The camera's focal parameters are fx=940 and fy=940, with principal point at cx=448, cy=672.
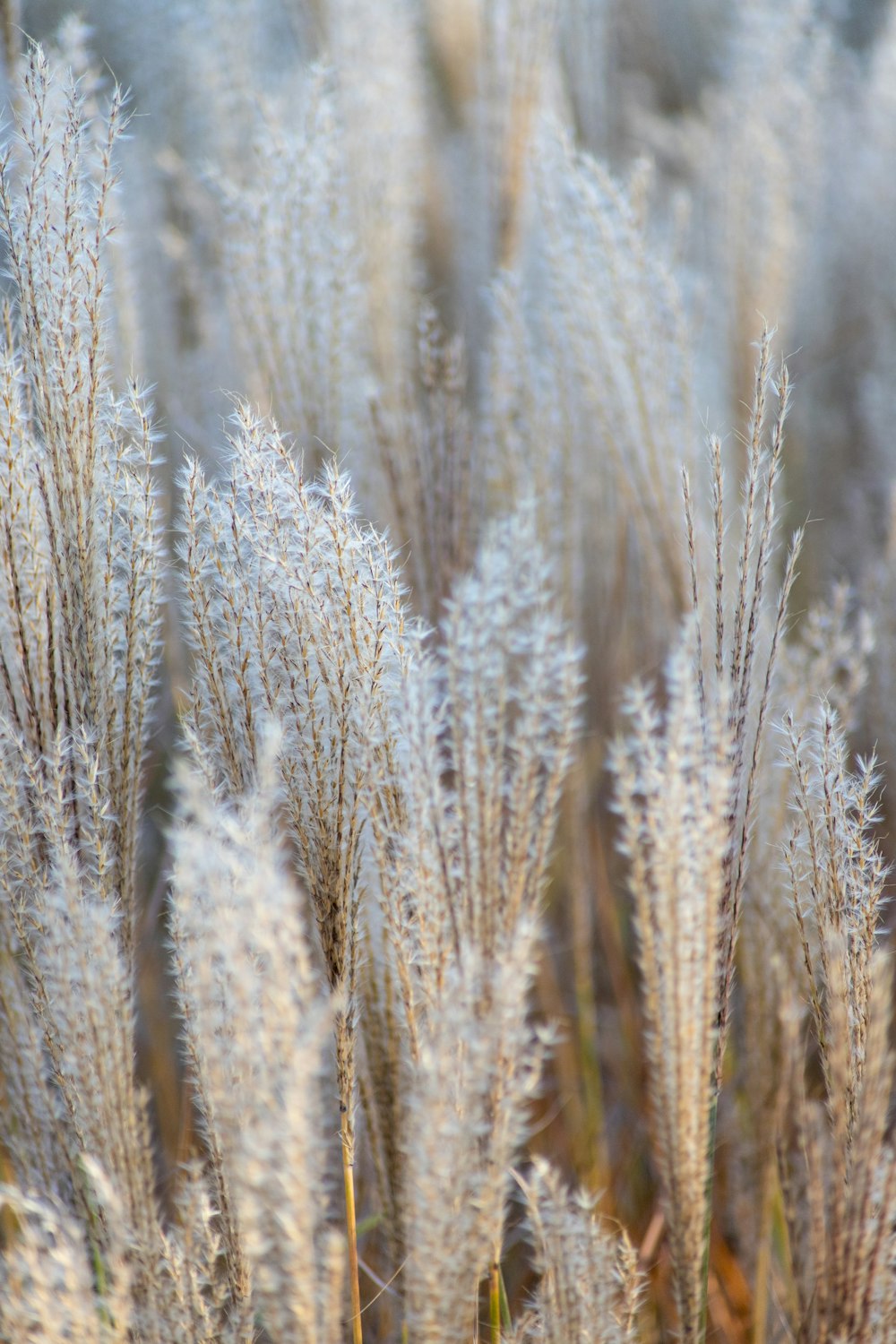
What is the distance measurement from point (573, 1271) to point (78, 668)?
62 centimetres

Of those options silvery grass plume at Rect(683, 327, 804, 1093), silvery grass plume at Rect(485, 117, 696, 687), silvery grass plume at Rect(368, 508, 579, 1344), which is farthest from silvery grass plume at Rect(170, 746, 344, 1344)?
silvery grass plume at Rect(485, 117, 696, 687)

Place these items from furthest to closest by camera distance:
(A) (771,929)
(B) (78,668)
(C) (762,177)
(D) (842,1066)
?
1. (C) (762,177)
2. (A) (771,929)
3. (B) (78,668)
4. (D) (842,1066)

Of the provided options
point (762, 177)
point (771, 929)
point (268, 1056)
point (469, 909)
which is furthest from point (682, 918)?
point (762, 177)

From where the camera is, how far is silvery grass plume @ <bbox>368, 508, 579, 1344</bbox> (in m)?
0.62

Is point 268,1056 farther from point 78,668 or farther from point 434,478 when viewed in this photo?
point 434,478

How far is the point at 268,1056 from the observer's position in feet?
1.90

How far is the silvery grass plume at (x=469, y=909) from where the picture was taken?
62cm

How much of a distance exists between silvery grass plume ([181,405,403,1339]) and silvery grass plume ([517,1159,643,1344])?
16cm

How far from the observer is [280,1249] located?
595 millimetres

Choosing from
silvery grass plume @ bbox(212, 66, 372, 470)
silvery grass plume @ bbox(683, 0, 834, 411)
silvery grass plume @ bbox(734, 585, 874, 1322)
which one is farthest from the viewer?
silvery grass plume @ bbox(683, 0, 834, 411)

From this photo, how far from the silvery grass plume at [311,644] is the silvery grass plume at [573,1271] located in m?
0.16

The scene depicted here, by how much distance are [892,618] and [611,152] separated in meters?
1.96

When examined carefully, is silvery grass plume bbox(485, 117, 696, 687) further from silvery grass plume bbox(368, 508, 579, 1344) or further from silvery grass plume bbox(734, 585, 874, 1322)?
silvery grass plume bbox(368, 508, 579, 1344)

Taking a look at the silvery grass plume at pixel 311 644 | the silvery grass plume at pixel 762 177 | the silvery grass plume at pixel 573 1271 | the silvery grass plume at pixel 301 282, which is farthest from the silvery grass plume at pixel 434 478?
the silvery grass plume at pixel 762 177
